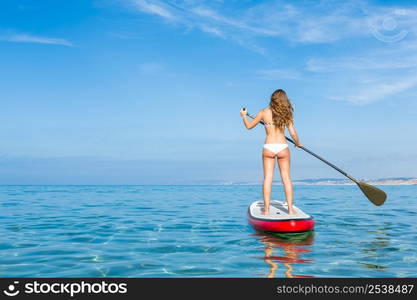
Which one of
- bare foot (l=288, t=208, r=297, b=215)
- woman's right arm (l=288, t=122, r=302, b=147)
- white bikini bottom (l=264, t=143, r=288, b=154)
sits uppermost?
woman's right arm (l=288, t=122, r=302, b=147)

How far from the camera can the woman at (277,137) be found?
9945 millimetres

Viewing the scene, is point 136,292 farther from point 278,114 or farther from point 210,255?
point 278,114

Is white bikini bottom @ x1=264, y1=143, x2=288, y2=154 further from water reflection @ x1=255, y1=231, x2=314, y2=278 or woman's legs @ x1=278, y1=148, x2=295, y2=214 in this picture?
water reflection @ x1=255, y1=231, x2=314, y2=278

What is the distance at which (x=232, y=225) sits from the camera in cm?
1208

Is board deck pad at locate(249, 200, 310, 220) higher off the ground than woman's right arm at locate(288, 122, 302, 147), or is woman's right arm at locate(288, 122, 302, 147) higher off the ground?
woman's right arm at locate(288, 122, 302, 147)

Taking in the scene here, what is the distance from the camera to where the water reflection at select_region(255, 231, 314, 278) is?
21.8 ft

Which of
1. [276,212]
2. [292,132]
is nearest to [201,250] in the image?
[276,212]

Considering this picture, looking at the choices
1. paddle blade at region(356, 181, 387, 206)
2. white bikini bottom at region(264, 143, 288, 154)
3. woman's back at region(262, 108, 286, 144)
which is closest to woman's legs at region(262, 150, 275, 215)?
white bikini bottom at region(264, 143, 288, 154)

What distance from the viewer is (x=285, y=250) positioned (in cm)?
793

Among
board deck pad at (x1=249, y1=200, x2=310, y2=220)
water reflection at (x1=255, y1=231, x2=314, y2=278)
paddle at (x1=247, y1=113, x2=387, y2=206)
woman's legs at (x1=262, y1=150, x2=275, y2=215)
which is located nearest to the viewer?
water reflection at (x1=255, y1=231, x2=314, y2=278)

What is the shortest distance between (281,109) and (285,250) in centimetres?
349

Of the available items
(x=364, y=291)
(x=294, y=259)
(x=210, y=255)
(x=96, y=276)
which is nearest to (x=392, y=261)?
(x=294, y=259)

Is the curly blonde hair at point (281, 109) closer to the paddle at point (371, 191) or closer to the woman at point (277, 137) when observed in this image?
the woman at point (277, 137)

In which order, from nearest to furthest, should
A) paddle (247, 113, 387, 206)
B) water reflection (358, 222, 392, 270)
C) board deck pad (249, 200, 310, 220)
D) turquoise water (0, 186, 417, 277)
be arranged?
turquoise water (0, 186, 417, 277) → water reflection (358, 222, 392, 270) → board deck pad (249, 200, 310, 220) → paddle (247, 113, 387, 206)
